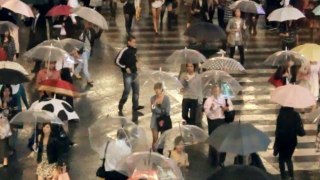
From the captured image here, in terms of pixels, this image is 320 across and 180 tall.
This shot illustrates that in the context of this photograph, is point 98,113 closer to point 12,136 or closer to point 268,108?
point 12,136

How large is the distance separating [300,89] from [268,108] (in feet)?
15.8

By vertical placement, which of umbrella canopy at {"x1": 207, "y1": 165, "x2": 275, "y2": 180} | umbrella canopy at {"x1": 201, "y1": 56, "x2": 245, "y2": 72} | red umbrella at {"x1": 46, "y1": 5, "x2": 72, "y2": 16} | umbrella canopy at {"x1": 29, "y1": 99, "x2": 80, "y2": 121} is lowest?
umbrella canopy at {"x1": 29, "y1": 99, "x2": 80, "y2": 121}

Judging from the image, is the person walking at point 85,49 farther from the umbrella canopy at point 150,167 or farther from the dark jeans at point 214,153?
the umbrella canopy at point 150,167

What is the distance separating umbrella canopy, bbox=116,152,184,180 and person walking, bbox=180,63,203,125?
4658mm

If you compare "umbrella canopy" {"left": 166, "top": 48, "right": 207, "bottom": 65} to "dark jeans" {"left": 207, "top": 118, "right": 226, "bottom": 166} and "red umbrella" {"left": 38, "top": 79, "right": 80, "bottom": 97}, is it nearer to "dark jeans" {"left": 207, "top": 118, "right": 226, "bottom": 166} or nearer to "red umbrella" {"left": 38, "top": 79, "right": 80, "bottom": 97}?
"dark jeans" {"left": 207, "top": 118, "right": 226, "bottom": 166}

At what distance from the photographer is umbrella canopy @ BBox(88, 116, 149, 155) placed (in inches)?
461

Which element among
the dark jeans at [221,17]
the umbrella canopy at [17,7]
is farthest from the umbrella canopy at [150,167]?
the dark jeans at [221,17]

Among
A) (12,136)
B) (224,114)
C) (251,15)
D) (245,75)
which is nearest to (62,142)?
(12,136)

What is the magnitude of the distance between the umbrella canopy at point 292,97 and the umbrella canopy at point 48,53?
4.67 metres

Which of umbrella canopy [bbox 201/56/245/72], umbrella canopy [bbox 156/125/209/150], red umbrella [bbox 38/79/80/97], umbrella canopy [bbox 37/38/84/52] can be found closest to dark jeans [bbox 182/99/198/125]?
umbrella canopy [bbox 201/56/245/72]

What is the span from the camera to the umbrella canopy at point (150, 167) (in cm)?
1004

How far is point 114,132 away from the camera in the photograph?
1177cm

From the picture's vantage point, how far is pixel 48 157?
487 inches

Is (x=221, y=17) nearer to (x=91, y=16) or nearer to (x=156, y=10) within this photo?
(x=156, y=10)
